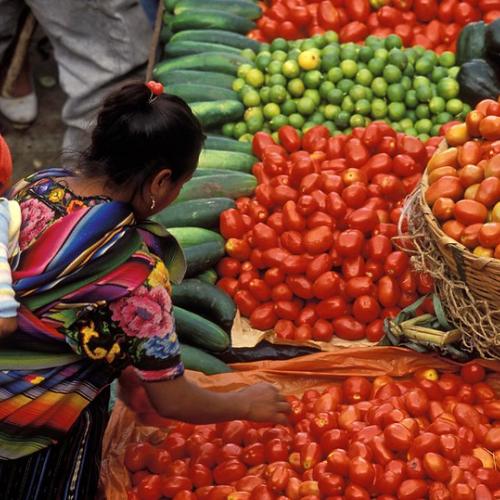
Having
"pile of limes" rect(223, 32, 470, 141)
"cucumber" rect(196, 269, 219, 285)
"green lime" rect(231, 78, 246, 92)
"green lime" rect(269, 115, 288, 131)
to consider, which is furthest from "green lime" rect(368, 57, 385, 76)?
"cucumber" rect(196, 269, 219, 285)

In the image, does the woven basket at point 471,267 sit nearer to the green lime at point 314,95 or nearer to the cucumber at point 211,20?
the green lime at point 314,95

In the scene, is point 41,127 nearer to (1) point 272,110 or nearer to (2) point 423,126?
(1) point 272,110

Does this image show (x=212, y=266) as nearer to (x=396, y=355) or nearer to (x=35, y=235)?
(x=396, y=355)

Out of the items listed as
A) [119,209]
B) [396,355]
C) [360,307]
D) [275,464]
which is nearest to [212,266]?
[360,307]

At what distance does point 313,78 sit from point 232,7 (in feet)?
3.23

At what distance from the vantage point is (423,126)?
4.07 m

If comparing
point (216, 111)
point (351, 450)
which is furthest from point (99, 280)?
point (216, 111)

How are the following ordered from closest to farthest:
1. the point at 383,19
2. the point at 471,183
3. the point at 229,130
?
the point at 471,183
the point at 229,130
the point at 383,19

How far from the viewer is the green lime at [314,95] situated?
4.18m

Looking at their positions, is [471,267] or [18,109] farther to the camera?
[18,109]

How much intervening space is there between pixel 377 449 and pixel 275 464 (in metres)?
0.33

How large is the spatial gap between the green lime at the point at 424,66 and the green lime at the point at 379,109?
27 centimetres

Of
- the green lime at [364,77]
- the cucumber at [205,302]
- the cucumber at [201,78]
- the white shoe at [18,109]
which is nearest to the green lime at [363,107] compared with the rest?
the green lime at [364,77]

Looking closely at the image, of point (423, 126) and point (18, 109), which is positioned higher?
point (423, 126)
